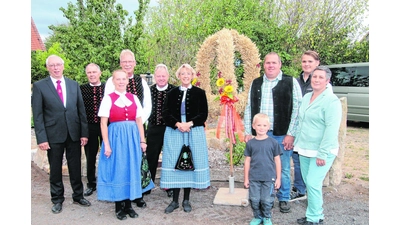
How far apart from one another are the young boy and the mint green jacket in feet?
1.05

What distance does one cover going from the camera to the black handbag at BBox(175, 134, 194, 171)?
4.04 m

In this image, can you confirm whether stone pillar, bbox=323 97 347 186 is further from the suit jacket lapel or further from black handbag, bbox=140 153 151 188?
the suit jacket lapel

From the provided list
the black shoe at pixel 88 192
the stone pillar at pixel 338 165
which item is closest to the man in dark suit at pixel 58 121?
the black shoe at pixel 88 192

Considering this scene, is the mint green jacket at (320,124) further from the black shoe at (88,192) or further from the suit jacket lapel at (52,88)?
the black shoe at (88,192)

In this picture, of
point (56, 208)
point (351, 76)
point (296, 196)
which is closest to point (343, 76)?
point (351, 76)

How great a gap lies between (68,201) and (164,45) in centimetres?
834

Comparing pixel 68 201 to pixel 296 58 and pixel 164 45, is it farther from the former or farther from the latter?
pixel 296 58

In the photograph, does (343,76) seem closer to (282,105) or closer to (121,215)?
(282,105)

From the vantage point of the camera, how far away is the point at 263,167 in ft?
11.6

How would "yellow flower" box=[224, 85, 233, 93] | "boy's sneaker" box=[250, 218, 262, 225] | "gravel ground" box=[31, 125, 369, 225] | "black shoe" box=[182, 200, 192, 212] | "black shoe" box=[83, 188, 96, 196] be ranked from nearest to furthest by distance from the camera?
"boy's sneaker" box=[250, 218, 262, 225]
"gravel ground" box=[31, 125, 369, 225]
"black shoe" box=[182, 200, 192, 212]
"yellow flower" box=[224, 85, 233, 93]
"black shoe" box=[83, 188, 96, 196]

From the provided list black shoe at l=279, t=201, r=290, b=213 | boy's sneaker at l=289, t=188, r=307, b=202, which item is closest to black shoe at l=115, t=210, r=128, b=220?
black shoe at l=279, t=201, r=290, b=213

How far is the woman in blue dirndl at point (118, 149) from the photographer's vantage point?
3.77m

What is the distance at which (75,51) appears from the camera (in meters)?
6.46

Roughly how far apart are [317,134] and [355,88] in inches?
321
